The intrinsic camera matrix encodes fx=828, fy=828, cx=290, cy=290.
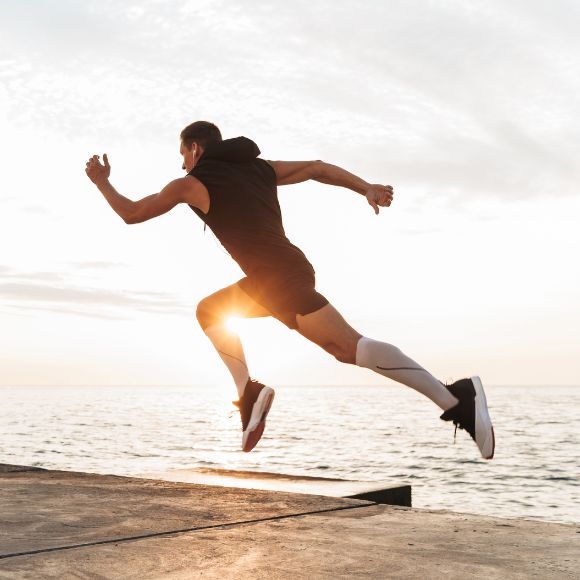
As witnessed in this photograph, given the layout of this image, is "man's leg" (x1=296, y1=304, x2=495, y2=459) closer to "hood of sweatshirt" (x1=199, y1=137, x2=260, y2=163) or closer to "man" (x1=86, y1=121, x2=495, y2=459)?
"man" (x1=86, y1=121, x2=495, y2=459)

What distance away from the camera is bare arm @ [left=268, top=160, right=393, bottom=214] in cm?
494

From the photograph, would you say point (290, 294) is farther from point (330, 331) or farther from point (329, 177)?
point (329, 177)

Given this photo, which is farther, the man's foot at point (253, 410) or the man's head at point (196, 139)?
the man's foot at point (253, 410)

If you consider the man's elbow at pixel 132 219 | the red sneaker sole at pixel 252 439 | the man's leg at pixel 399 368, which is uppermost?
the man's elbow at pixel 132 219

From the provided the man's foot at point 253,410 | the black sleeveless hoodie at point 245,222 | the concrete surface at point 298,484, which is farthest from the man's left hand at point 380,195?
the concrete surface at point 298,484

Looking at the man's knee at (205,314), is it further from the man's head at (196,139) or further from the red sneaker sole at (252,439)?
the man's head at (196,139)

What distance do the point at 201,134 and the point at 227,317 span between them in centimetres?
114

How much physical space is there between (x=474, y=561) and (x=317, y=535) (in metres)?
0.92

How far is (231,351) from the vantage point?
17.4 ft

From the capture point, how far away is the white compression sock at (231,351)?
528 cm

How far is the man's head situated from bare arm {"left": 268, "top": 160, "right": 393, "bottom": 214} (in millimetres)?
399

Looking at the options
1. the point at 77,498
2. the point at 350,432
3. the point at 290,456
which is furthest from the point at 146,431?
the point at 77,498

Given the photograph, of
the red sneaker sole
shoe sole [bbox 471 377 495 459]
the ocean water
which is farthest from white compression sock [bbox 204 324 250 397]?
the ocean water

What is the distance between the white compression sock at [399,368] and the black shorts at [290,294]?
0.35 metres
